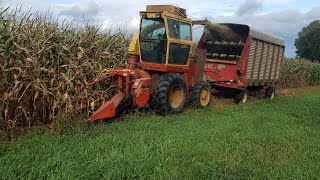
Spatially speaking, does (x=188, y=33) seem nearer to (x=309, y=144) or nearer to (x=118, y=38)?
(x=118, y=38)

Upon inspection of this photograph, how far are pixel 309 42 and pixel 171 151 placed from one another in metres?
46.1

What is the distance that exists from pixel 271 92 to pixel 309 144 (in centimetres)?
899

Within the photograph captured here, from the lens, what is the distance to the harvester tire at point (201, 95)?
952 cm

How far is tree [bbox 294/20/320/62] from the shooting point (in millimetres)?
45653

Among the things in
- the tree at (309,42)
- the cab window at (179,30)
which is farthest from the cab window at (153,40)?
the tree at (309,42)

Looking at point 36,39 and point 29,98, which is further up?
point 36,39

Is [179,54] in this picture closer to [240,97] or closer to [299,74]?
[240,97]

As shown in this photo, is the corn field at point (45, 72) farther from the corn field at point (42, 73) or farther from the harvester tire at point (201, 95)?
the harvester tire at point (201, 95)

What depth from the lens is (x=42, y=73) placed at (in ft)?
22.6

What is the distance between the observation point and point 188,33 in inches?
360

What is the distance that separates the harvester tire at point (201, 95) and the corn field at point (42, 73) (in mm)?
2358

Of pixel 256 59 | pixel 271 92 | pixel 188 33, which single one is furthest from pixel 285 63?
pixel 188 33

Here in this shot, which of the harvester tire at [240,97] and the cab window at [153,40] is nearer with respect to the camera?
the cab window at [153,40]

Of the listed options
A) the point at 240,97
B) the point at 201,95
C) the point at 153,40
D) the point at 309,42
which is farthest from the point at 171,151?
the point at 309,42
